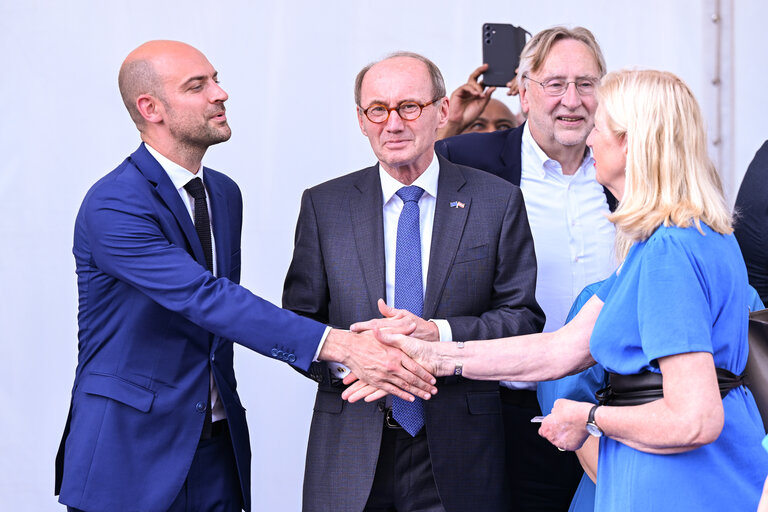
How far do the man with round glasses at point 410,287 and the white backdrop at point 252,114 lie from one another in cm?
120

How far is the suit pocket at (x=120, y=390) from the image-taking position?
86.2 inches

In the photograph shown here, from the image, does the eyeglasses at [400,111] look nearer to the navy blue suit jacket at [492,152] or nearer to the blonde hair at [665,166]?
the navy blue suit jacket at [492,152]

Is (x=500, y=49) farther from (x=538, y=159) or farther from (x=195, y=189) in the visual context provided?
(x=195, y=189)

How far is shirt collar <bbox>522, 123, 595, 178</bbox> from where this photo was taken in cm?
295

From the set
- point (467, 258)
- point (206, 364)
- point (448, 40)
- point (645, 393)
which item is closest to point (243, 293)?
point (206, 364)

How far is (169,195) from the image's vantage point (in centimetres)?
233

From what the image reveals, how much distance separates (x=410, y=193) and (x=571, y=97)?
787mm

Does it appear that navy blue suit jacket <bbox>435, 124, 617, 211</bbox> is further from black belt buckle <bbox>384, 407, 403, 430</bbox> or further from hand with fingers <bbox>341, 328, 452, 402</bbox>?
black belt buckle <bbox>384, 407, 403, 430</bbox>

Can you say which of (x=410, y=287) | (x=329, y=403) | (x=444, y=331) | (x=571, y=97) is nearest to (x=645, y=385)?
(x=444, y=331)

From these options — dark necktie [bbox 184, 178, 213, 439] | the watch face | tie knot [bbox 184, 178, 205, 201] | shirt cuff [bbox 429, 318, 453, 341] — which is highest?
tie knot [bbox 184, 178, 205, 201]

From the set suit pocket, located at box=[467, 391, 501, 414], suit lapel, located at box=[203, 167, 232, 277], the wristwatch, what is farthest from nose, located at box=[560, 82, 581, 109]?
the wristwatch

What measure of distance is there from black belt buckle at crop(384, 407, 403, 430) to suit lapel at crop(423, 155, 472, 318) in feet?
0.87

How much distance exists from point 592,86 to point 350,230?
107 centimetres

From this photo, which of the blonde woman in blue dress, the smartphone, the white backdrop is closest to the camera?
the blonde woman in blue dress
